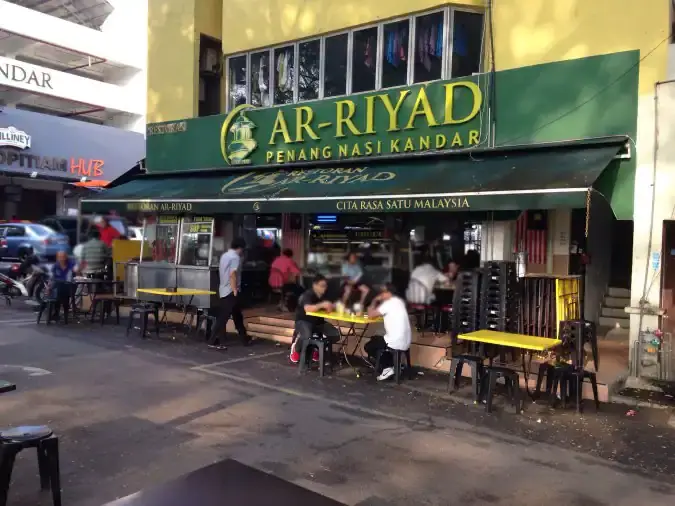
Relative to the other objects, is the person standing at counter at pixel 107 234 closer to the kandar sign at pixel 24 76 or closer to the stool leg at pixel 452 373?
the stool leg at pixel 452 373

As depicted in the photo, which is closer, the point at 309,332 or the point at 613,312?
the point at 309,332

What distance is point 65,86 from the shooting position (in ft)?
95.1

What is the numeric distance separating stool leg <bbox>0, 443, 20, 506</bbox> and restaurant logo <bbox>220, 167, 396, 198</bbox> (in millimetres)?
6839

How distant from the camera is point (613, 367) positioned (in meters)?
7.91

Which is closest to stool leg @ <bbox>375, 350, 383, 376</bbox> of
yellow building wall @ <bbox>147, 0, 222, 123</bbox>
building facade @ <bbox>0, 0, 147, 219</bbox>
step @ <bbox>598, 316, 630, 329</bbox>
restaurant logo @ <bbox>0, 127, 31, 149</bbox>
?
step @ <bbox>598, 316, 630, 329</bbox>

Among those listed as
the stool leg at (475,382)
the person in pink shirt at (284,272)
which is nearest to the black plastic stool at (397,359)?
the stool leg at (475,382)

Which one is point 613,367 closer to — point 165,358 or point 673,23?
point 673,23

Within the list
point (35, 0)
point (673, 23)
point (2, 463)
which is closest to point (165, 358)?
point (2, 463)

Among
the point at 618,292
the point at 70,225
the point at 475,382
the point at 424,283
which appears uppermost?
the point at 70,225

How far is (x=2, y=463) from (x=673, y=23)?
8774 millimetres

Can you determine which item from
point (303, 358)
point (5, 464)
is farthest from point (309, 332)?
point (5, 464)

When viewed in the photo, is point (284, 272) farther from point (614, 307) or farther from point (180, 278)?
point (614, 307)

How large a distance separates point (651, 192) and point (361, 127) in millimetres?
5051

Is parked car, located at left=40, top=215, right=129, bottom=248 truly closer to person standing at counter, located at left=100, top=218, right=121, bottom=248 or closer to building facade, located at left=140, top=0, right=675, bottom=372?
person standing at counter, located at left=100, top=218, right=121, bottom=248
